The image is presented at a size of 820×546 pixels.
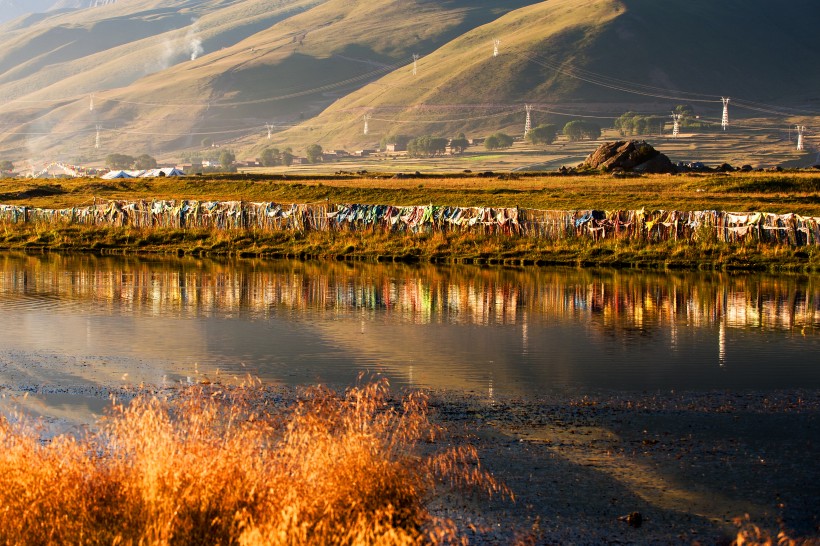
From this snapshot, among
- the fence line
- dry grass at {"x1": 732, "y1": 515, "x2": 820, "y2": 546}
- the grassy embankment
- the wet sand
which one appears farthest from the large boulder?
dry grass at {"x1": 732, "y1": 515, "x2": 820, "y2": 546}

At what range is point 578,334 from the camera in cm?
3169

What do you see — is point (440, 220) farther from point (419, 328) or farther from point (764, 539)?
point (764, 539)

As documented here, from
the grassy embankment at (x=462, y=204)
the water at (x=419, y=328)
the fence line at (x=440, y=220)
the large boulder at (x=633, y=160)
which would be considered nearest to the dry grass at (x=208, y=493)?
the water at (x=419, y=328)

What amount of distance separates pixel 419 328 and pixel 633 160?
198 feet

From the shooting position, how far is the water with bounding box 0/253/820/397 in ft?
82.2

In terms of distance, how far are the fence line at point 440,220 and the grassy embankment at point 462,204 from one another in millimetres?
973

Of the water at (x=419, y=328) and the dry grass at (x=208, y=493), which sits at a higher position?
the dry grass at (x=208, y=493)

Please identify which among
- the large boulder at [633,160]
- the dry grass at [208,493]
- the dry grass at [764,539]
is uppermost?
the large boulder at [633,160]

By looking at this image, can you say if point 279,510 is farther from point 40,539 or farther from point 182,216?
point 182,216

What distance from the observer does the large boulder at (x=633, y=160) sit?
88.1 meters

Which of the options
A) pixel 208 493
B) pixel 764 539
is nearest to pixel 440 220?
pixel 764 539

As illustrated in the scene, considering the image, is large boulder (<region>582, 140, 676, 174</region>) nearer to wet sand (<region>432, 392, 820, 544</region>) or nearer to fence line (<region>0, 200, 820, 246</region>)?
fence line (<region>0, 200, 820, 246</region>)

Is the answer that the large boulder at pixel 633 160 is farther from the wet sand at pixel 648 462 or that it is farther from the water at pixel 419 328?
the wet sand at pixel 648 462

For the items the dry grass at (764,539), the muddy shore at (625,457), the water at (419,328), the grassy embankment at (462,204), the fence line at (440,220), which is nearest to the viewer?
the dry grass at (764,539)
